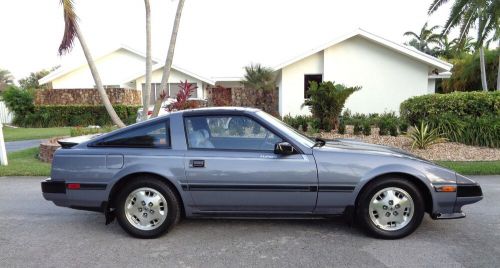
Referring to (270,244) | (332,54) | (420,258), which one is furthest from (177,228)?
(332,54)

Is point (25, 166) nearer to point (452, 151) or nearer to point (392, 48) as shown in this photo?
Answer: point (452, 151)

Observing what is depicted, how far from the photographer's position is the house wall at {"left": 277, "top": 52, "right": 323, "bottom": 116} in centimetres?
1738

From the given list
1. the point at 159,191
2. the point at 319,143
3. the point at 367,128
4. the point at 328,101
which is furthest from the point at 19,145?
the point at 319,143

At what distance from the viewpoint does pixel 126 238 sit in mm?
4270

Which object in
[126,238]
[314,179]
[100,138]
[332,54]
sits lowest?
[126,238]

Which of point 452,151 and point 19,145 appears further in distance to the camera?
point 19,145

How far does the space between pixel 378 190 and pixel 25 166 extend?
25.4 feet

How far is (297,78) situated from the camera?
17.5m

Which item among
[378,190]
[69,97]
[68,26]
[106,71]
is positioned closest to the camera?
[378,190]

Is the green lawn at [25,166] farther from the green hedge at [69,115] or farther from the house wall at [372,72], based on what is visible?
the house wall at [372,72]

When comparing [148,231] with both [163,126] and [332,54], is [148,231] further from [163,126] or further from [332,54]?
[332,54]

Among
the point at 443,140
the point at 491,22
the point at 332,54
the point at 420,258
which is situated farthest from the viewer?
the point at 332,54

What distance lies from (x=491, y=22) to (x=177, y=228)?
14.9 m

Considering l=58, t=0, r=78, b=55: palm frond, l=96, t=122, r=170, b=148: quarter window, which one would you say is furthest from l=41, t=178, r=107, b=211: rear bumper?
l=58, t=0, r=78, b=55: palm frond
